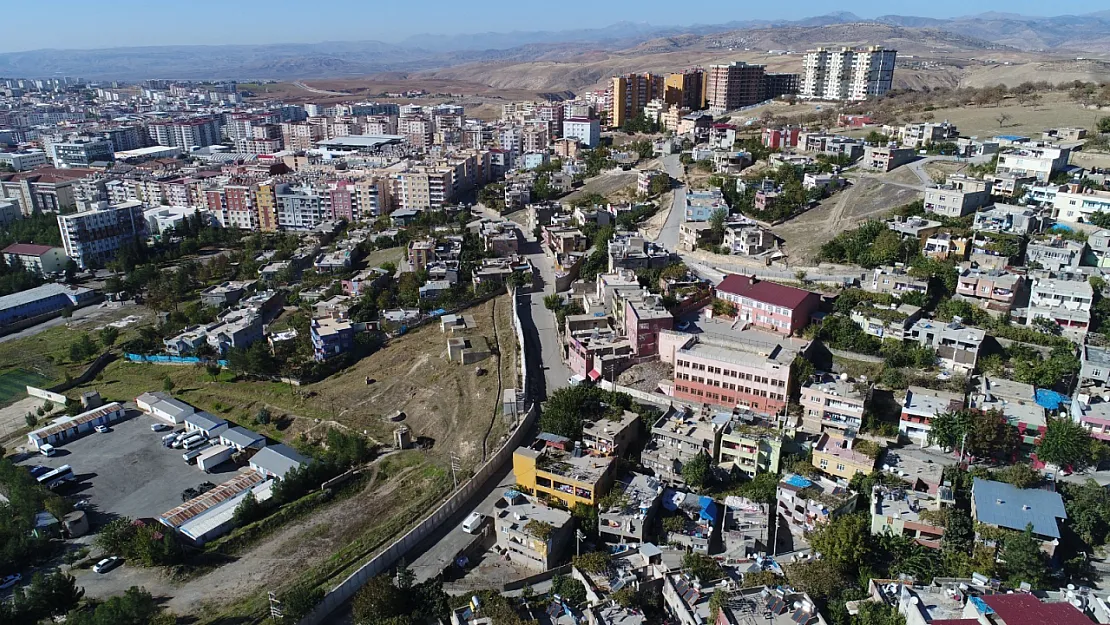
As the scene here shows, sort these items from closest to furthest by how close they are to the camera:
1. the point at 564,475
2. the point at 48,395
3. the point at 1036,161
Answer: the point at 564,475, the point at 48,395, the point at 1036,161

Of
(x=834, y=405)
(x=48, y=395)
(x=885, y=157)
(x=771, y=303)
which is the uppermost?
(x=885, y=157)

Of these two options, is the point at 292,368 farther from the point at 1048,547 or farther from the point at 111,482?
the point at 1048,547

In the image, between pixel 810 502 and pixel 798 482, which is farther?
pixel 798 482

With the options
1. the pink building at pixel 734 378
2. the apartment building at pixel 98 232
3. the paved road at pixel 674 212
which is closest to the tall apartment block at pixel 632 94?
the paved road at pixel 674 212

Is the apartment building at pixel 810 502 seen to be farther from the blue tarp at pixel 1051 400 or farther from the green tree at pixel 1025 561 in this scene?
the blue tarp at pixel 1051 400

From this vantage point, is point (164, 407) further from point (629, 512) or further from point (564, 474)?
point (629, 512)

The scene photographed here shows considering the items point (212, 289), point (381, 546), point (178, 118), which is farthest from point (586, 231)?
point (178, 118)

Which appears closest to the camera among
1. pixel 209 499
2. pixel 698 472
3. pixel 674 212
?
pixel 698 472

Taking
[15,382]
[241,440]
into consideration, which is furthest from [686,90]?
[15,382]
